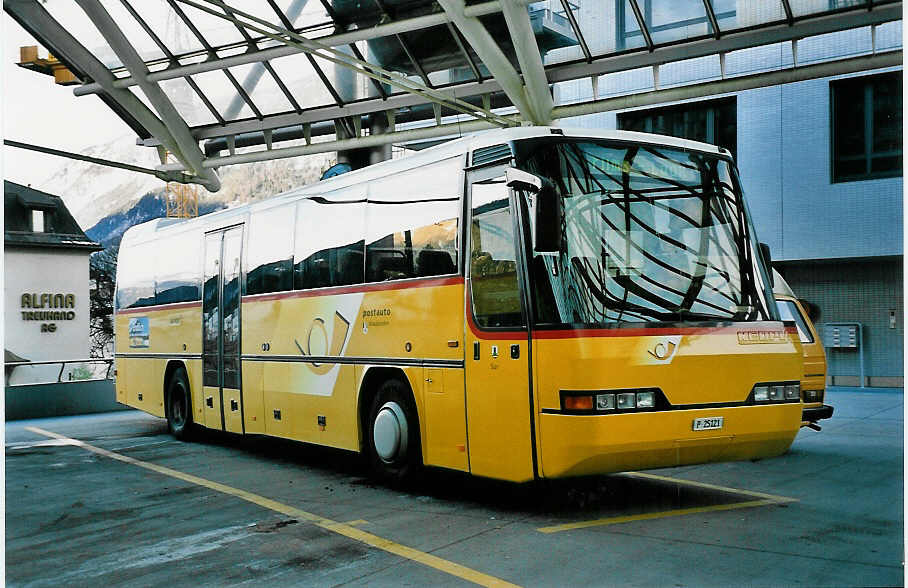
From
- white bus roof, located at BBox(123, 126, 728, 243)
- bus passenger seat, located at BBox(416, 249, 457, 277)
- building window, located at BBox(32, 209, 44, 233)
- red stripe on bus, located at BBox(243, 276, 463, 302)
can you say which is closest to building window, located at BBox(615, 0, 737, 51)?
white bus roof, located at BBox(123, 126, 728, 243)

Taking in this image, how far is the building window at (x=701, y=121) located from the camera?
26766mm

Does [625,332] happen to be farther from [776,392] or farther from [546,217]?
[776,392]

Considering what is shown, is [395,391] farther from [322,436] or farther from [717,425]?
[717,425]

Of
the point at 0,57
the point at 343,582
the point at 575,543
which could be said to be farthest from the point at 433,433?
the point at 0,57

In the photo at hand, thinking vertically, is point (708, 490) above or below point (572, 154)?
below

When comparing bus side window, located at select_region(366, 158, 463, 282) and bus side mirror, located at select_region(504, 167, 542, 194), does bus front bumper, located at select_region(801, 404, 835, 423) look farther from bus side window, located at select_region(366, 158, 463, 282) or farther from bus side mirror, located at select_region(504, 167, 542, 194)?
bus side mirror, located at select_region(504, 167, 542, 194)

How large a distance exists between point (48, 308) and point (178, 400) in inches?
1491

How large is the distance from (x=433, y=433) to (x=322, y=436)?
2.48 m

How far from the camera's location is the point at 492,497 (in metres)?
9.38

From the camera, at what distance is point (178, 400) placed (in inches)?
621

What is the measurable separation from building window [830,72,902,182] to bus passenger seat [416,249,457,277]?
58.5ft

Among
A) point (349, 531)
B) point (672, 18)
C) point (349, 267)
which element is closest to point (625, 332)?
point (349, 531)

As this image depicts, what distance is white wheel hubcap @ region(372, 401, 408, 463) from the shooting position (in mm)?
9836

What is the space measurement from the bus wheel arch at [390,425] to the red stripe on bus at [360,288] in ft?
2.67
